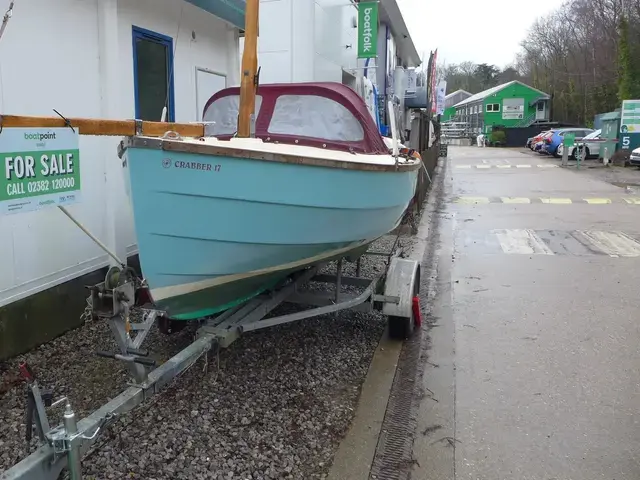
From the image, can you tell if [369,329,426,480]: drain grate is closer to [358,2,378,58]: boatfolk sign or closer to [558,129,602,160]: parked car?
[358,2,378,58]: boatfolk sign

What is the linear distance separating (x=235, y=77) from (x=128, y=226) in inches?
139

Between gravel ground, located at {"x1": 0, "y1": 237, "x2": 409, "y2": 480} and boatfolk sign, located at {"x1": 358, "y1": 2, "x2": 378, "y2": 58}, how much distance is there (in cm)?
1179

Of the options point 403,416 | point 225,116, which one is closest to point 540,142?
point 225,116

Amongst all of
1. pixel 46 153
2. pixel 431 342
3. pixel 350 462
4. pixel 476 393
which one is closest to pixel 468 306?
pixel 431 342

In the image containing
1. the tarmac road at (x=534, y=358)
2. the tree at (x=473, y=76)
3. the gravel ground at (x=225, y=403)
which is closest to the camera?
the gravel ground at (x=225, y=403)

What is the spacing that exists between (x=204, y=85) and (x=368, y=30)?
9.23 m

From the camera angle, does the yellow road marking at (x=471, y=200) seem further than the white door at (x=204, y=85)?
Yes

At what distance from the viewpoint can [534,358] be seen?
15.6 feet

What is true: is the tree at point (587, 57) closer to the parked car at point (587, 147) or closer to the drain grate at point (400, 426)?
the parked car at point (587, 147)

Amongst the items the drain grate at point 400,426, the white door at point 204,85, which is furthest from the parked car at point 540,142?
the drain grate at point 400,426

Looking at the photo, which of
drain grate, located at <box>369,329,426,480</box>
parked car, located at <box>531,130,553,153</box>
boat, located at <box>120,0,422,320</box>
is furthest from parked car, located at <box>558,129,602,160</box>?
drain grate, located at <box>369,329,426,480</box>

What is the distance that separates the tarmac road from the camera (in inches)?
132

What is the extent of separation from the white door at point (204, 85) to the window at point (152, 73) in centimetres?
66

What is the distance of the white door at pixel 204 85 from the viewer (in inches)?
299
